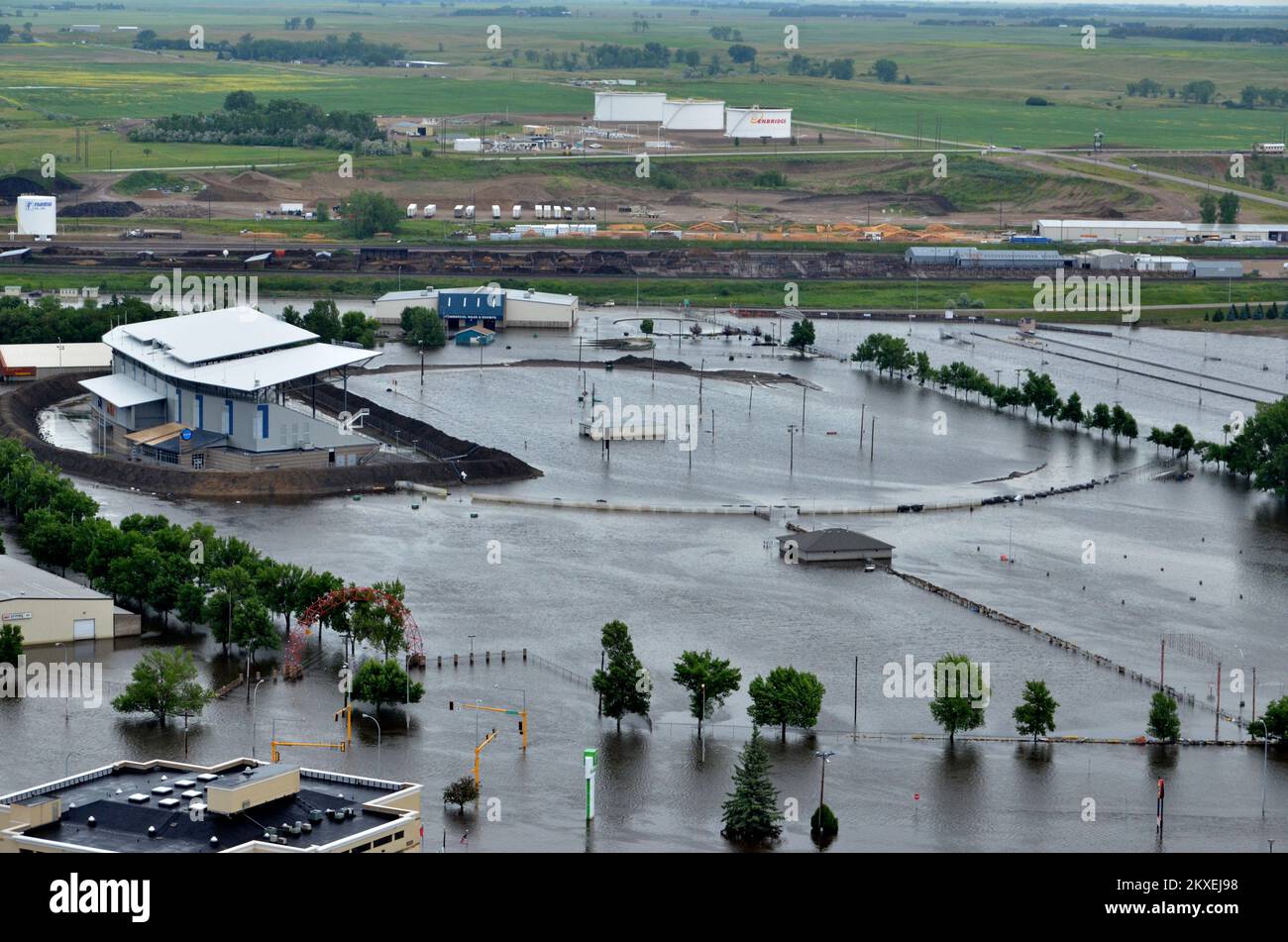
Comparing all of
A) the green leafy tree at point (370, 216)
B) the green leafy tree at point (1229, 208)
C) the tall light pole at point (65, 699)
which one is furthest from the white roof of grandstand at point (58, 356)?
the green leafy tree at point (1229, 208)

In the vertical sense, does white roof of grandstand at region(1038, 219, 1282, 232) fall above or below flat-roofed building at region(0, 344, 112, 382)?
above

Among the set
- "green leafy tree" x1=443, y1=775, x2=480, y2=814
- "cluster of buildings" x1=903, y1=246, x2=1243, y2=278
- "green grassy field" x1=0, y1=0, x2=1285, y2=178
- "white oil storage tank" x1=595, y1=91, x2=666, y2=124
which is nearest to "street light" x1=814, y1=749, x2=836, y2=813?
"green leafy tree" x1=443, y1=775, x2=480, y2=814

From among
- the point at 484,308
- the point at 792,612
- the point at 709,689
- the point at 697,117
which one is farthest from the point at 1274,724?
the point at 697,117

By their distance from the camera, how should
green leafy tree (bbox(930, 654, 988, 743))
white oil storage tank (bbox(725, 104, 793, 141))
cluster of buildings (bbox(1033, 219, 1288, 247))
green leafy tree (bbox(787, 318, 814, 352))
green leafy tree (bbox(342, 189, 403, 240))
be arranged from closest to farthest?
green leafy tree (bbox(930, 654, 988, 743)), green leafy tree (bbox(787, 318, 814, 352)), green leafy tree (bbox(342, 189, 403, 240)), cluster of buildings (bbox(1033, 219, 1288, 247)), white oil storage tank (bbox(725, 104, 793, 141))

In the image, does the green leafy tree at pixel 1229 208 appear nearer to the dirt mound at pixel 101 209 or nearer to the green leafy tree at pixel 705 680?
the dirt mound at pixel 101 209

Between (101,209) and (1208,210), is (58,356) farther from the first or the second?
(1208,210)

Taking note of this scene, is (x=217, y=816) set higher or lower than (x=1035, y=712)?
higher

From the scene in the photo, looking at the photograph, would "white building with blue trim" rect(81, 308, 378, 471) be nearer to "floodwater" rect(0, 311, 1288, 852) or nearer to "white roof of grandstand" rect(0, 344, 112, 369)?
"floodwater" rect(0, 311, 1288, 852)

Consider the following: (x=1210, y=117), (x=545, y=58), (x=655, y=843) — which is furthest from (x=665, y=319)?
(x=545, y=58)
